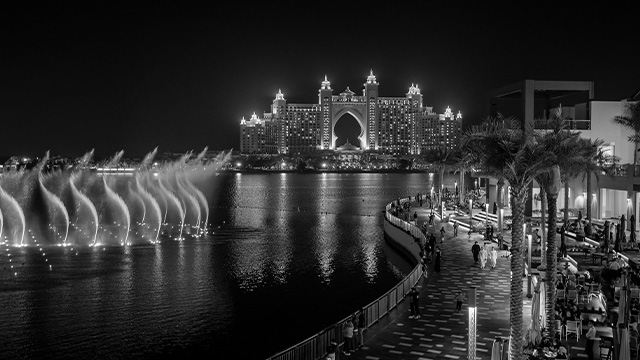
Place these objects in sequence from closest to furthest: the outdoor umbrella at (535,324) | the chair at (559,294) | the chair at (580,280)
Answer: the outdoor umbrella at (535,324) < the chair at (559,294) < the chair at (580,280)

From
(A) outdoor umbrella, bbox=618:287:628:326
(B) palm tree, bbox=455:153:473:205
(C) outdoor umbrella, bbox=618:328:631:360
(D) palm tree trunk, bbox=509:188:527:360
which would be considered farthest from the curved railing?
(C) outdoor umbrella, bbox=618:328:631:360

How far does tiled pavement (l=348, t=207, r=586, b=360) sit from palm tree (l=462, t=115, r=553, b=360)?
1.78 metres

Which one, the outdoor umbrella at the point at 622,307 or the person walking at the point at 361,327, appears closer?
the outdoor umbrella at the point at 622,307

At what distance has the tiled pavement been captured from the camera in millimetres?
14234

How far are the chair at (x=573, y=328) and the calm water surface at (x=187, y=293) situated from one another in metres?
7.67

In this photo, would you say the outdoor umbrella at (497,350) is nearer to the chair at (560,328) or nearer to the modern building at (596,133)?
the chair at (560,328)

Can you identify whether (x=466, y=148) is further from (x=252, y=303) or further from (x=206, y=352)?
(x=252, y=303)

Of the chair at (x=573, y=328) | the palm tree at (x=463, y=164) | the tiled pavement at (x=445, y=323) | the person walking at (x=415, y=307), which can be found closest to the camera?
the tiled pavement at (x=445, y=323)

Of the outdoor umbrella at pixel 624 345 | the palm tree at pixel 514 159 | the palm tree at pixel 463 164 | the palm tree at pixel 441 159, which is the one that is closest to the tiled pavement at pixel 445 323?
the palm tree at pixel 514 159

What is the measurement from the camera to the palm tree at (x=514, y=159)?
1395 centimetres

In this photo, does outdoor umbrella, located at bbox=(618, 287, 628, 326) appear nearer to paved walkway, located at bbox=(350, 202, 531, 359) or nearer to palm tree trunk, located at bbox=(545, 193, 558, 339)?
palm tree trunk, located at bbox=(545, 193, 558, 339)

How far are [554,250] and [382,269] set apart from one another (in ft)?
48.7

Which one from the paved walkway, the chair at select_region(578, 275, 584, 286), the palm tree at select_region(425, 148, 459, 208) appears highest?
the palm tree at select_region(425, 148, 459, 208)

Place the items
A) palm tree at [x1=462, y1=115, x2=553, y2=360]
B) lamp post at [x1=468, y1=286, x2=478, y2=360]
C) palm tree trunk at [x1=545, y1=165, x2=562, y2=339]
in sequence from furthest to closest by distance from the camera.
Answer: palm tree trunk at [x1=545, y1=165, x2=562, y2=339]
palm tree at [x1=462, y1=115, x2=553, y2=360]
lamp post at [x1=468, y1=286, x2=478, y2=360]
